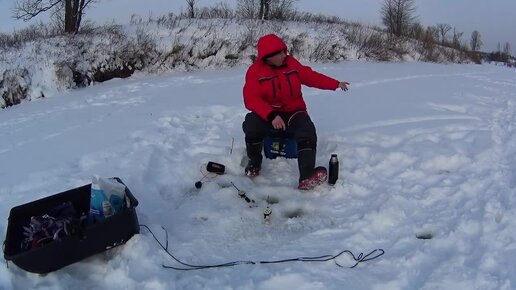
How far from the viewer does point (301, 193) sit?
3787 mm

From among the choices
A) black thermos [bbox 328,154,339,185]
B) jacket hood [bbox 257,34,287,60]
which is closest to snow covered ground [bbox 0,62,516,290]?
black thermos [bbox 328,154,339,185]

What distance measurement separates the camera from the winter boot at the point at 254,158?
13.5ft

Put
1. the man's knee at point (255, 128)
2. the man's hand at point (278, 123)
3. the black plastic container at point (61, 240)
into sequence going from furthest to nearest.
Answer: the man's knee at point (255, 128)
the man's hand at point (278, 123)
the black plastic container at point (61, 240)

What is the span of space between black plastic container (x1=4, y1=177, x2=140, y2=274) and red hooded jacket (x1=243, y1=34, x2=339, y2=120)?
4.62 feet

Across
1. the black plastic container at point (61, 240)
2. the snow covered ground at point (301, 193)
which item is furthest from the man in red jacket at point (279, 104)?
the black plastic container at point (61, 240)

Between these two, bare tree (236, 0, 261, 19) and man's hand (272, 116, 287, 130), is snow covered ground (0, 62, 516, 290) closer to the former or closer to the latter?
man's hand (272, 116, 287, 130)

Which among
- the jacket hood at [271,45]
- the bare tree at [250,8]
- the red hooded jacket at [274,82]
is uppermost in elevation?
the bare tree at [250,8]

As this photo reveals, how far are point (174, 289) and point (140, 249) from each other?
0.45m

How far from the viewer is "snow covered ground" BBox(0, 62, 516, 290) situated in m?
2.68

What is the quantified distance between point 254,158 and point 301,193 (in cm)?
63

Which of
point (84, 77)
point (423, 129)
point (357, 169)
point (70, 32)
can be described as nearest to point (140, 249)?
point (357, 169)

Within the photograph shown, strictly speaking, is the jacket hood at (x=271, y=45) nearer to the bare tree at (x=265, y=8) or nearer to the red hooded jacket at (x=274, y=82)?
the red hooded jacket at (x=274, y=82)

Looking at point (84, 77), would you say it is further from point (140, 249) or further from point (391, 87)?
point (140, 249)

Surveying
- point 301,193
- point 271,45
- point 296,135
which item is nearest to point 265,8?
point 271,45
